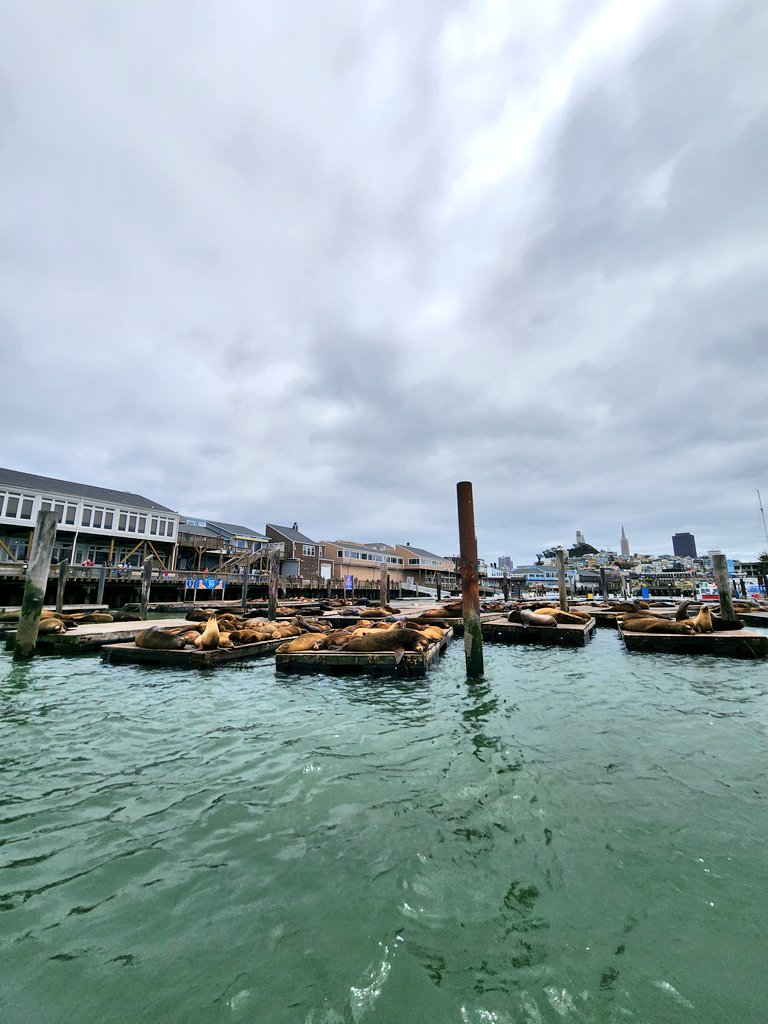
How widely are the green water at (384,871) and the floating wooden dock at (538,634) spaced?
10.0m

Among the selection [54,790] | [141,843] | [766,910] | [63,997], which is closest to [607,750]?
[766,910]

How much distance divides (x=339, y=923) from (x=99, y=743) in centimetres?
522

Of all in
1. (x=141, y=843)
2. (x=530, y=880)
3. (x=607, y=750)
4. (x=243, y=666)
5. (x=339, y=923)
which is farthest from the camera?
(x=243, y=666)

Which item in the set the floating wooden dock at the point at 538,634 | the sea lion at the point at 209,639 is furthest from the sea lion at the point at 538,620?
the sea lion at the point at 209,639

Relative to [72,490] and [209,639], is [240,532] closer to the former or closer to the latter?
[72,490]

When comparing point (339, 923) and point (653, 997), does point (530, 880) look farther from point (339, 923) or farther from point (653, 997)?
point (339, 923)

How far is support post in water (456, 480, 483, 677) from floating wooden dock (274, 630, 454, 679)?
1270 millimetres

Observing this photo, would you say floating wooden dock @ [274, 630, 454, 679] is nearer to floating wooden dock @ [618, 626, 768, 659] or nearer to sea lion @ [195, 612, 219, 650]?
sea lion @ [195, 612, 219, 650]

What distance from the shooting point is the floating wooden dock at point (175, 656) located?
42.8 feet

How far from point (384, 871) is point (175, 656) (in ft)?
37.3

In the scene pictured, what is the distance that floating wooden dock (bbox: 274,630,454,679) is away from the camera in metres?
11.8

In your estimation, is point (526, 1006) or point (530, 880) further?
point (530, 880)

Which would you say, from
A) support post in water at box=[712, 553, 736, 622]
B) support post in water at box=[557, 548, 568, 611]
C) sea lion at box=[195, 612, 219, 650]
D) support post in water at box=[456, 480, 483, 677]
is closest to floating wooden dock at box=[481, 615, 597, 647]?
support post in water at box=[712, 553, 736, 622]

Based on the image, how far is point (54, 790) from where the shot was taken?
501cm
